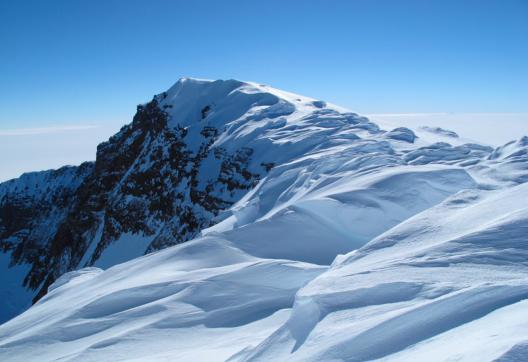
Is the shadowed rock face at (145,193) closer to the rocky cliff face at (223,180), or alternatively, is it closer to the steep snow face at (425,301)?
the rocky cliff face at (223,180)

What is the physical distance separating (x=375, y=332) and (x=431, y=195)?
794cm

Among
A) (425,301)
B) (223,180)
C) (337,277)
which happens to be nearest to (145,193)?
(223,180)

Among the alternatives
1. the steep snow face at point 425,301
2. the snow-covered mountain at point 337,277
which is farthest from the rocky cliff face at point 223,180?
the steep snow face at point 425,301

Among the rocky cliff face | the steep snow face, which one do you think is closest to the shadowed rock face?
the rocky cliff face

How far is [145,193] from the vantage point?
50.5 m

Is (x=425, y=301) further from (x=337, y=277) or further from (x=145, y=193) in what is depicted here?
(x=145, y=193)

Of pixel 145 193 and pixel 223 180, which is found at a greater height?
pixel 223 180

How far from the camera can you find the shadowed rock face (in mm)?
38125

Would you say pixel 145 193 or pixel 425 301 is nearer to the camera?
pixel 425 301

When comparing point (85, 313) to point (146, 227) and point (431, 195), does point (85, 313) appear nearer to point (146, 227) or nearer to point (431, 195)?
point (431, 195)

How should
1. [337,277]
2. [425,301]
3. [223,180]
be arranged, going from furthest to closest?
[223,180] → [337,277] → [425,301]

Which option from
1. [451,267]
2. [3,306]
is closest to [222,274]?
[451,267]

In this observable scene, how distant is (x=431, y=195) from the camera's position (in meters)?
10.0

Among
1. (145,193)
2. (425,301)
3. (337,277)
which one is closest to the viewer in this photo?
(425,301)
